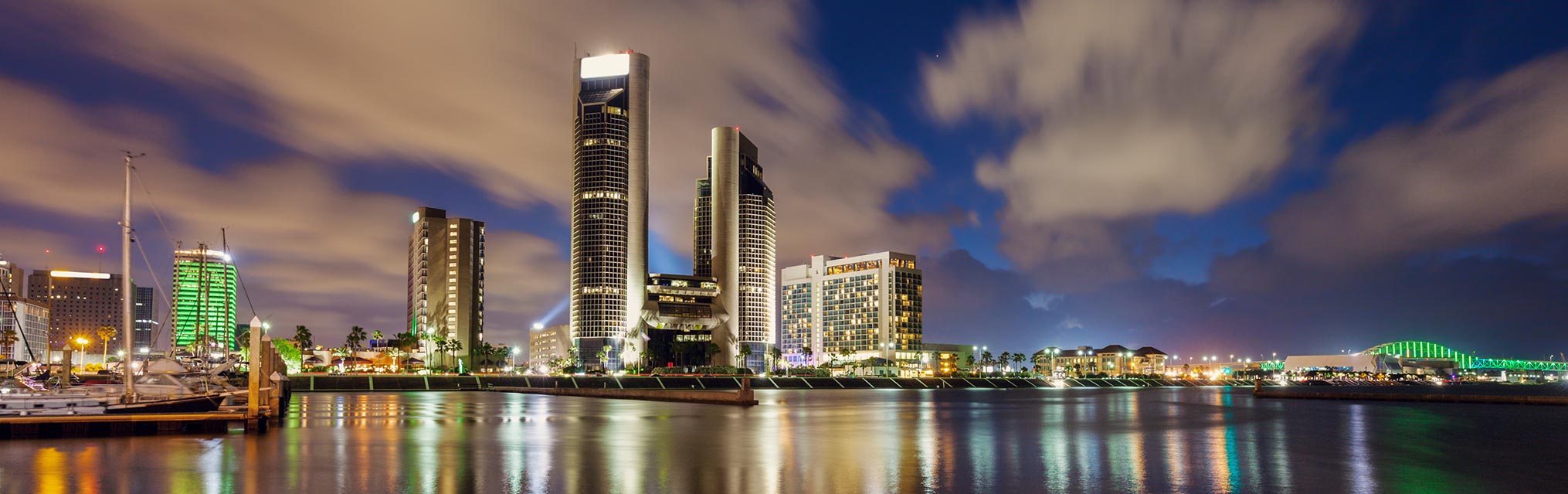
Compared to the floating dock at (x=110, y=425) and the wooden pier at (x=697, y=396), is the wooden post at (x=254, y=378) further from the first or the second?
the wooden pier at (x=697, y=396)

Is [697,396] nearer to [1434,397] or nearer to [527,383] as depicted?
[527,383]

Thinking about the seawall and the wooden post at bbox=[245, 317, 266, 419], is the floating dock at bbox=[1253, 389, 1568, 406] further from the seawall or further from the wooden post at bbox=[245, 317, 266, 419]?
the wooden post at bbox=[245, 317, 266, 419]

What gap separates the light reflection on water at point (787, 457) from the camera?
27.8m

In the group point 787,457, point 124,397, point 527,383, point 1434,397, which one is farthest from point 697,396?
point 1434,397

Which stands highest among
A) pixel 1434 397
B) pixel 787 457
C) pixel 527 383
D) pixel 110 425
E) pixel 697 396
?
pixel 110 425

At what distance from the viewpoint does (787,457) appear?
3634 cm

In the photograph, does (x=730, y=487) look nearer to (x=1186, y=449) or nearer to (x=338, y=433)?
(x=1186, y=449)

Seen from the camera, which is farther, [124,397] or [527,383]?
[527,383]

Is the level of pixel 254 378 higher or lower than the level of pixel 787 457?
higher

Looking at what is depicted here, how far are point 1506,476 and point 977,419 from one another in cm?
3640

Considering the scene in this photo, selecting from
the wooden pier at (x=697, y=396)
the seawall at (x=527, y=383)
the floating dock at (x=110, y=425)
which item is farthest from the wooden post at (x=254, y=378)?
the seawall at (x=527, y=383)

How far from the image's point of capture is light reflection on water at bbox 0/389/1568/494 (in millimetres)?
27797

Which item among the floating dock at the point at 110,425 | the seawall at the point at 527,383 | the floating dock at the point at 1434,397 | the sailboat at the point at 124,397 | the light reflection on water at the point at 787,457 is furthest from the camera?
the seawall at the point at 527,383

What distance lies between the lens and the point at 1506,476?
110 feet
